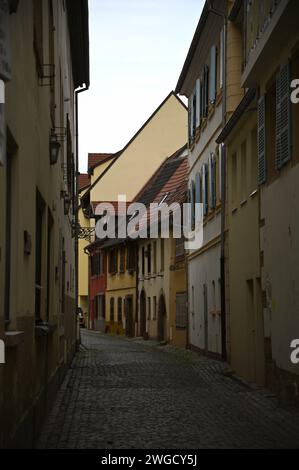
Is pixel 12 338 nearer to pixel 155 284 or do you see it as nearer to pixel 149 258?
pixel 155 284

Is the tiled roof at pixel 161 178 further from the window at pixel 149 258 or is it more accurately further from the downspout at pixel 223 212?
the downspout at pixel 223 212

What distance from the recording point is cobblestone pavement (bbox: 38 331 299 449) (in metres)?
10.4

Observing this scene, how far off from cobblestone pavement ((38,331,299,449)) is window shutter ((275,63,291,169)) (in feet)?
12.5

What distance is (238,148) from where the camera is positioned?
64.5 ft

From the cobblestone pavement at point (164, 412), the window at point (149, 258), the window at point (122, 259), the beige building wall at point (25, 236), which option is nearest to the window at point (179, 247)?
the window at point (149, 258)

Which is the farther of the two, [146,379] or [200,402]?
[146,379]

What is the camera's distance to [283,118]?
1361cm

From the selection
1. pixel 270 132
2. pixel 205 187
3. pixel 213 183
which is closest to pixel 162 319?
pixel 205 187

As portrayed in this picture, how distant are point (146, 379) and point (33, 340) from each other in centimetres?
969

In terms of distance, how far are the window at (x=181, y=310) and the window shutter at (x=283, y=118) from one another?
1796 centimetres
